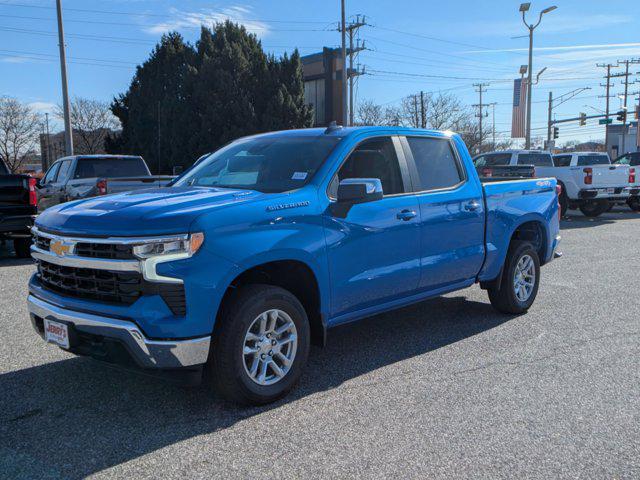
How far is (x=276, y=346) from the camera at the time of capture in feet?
13.2

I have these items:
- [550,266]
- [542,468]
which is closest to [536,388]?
[542,468]

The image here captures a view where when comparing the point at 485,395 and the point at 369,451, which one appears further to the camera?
the point at 485,395

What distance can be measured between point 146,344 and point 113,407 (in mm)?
848

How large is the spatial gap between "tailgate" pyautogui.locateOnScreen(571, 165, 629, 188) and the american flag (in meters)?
20.9

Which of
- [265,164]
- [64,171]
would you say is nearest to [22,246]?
[64,171]

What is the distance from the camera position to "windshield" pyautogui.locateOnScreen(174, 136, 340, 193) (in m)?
4.48

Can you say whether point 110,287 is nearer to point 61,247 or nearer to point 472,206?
point 61,247

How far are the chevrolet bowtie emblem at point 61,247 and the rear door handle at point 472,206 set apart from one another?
339cm

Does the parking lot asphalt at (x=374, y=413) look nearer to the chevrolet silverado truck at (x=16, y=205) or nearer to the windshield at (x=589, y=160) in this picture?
the chevrolet silverado truck at (x=16, y=205)

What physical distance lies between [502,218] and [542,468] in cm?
317

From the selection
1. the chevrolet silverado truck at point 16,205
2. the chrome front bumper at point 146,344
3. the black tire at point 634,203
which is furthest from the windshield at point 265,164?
the black tire at point 634,203

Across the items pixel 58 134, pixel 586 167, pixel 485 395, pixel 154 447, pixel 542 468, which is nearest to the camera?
pixel 542 468

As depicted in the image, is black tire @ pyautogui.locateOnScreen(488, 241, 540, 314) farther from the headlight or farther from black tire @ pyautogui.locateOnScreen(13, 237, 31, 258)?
black tire @ pyautogui.locateOnScreen(13, 237, 31, 258)

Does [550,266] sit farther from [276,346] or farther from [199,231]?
[199,231]
